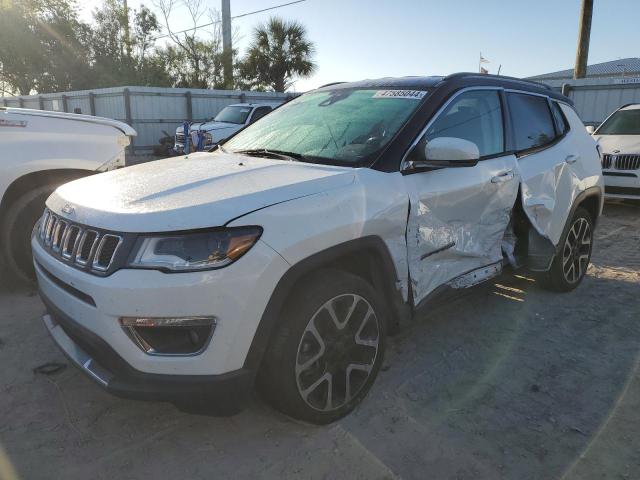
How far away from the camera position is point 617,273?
5.09 m

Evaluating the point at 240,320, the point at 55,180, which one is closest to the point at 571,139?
the point at 240,320

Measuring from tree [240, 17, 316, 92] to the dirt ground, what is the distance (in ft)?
85.9

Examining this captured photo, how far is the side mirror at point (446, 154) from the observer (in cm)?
274

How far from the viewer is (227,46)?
28.2m

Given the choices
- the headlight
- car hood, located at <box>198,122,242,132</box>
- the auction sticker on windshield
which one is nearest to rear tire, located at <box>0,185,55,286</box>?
the headlight

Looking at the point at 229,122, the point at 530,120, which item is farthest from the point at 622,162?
the point at 229,122

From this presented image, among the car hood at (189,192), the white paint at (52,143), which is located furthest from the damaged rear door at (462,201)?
the white paint at (52,143)

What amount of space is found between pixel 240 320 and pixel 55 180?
10.2ft

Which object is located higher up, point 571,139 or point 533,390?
point 571,139

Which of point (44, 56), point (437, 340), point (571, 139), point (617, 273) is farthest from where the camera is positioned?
point (44, 56)

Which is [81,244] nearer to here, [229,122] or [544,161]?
[544,161]

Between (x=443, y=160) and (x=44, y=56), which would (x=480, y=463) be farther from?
(x=44, y=56)

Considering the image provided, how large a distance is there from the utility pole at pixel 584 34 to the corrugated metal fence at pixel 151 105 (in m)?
11.7

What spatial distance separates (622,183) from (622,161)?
0.37m
